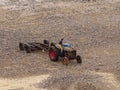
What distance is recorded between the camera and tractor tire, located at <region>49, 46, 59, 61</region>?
18.5m

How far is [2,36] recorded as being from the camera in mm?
22953

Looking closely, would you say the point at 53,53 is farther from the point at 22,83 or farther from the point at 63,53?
the point at 22,83

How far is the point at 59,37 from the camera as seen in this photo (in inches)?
905

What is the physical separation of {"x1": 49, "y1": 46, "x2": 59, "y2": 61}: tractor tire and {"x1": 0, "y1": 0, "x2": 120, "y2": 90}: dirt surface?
0.28 m

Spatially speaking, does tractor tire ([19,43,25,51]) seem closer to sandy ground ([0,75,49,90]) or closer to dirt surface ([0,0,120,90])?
dirt surface ([0,0,120,90])

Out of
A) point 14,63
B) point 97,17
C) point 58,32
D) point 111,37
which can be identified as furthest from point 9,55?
point 97,17

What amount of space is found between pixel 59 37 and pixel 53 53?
14.5 ft

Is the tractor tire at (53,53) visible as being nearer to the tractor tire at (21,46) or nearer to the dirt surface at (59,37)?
the dirt surface at (59,37)

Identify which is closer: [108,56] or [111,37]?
[108,56]

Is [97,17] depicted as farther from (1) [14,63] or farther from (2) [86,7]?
(1) [14,63]

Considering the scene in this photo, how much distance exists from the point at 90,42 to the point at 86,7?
833cm

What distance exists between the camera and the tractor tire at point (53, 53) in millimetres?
18470

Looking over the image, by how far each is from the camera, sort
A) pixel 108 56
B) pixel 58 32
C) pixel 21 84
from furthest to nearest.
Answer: pixel 58 32
pixel 108 56
pixel 21 84

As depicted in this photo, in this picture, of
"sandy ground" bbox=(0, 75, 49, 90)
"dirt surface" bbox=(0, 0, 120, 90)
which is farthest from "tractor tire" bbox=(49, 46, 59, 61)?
"sandy ground" bbox=(0, 75, 49, 90)
